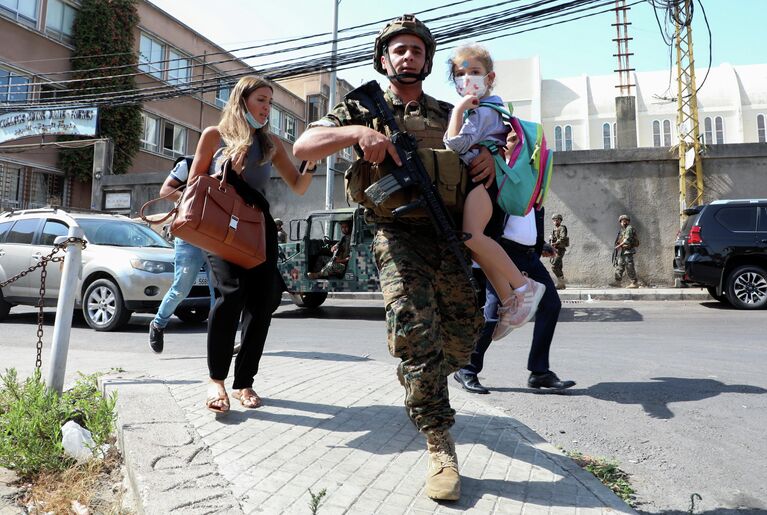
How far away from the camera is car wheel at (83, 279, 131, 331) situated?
7141mm

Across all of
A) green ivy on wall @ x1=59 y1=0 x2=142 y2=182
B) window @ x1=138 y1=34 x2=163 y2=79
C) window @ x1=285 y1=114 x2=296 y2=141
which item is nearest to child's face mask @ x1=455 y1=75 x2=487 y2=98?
green ivy on wall @ x1=59 y1=0 x2=142 y2=182

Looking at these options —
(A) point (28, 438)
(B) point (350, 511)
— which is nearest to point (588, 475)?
(B) point (350, 511)

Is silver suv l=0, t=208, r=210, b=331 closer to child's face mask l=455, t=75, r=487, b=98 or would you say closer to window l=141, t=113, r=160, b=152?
child's face mask l=455, t=75, r=487, b=98

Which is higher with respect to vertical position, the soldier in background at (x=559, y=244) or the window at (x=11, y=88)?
the window at (x=11, y=88)

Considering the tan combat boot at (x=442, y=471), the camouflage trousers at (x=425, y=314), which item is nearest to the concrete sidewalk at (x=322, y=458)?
the tan combat boot at (x=442, y=471)

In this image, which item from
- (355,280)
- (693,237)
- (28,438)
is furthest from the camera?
(693,237)

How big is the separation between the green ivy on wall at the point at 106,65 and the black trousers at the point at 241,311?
2243 cm

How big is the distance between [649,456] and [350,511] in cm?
176

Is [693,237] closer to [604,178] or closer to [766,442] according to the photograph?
[604,178]

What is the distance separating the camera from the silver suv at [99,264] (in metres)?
7.10

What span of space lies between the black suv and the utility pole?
3.32 metres

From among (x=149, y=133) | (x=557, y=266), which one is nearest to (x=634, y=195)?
(x=557, y=266)

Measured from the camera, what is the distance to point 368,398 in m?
3.42

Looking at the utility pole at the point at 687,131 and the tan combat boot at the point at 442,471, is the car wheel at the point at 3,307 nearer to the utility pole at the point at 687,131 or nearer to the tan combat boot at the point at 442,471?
the tan combat boot at the point at 442,471
